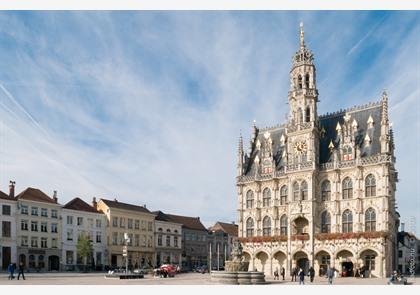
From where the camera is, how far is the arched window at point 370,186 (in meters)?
51.0

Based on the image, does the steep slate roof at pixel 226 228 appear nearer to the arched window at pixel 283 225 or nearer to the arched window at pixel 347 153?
the arched window at pixel 283 225

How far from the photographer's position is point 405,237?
7888cm

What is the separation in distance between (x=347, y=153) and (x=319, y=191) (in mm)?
4991

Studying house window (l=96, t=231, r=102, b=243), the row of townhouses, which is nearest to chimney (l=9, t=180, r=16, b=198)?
the row of townhouses

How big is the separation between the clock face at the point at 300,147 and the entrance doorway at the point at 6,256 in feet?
116

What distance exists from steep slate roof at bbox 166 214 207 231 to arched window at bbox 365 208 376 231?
42000 mm

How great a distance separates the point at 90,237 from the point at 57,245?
5.27 metres

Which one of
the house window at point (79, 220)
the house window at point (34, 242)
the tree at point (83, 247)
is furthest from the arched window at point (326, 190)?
the house window at point (34, 242)

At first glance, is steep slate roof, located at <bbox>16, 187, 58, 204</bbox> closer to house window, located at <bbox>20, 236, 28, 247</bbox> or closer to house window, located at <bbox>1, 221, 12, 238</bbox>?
house window, located at <bbox>1, 221, 12, 238</bbox>

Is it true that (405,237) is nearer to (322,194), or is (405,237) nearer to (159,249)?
(322,194)

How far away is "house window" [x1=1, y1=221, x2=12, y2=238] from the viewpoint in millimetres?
60219

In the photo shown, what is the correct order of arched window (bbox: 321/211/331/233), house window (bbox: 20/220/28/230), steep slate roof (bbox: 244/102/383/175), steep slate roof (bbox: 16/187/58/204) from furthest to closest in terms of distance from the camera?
steep slate roof (bbox: 16/187/58/204), house window (bbox: 20/220/28/230), arched window (bbox: 321/211/331/233), steep slate roof (bbox: 244/102/383/175)

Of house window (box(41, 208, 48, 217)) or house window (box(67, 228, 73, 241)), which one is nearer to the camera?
house window (box(41, 208, 48, 217))

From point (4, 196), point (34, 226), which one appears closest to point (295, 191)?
point (34, 226)
